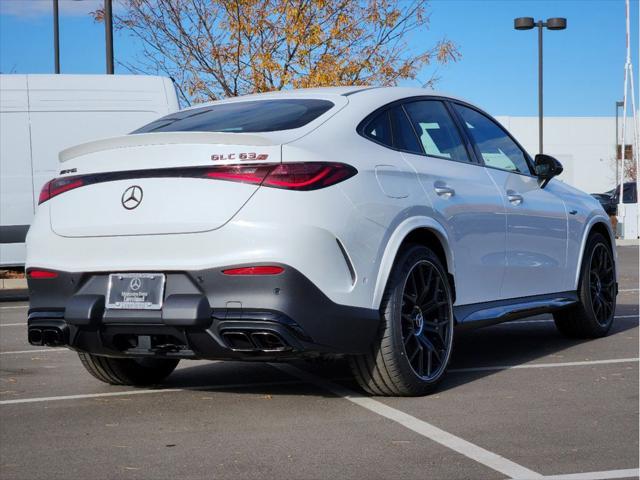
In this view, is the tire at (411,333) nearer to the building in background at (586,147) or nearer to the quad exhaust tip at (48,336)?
the quad exhaust tip at (48,336)

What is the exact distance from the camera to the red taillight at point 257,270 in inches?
210

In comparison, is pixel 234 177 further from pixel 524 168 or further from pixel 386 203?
pixel 524 168

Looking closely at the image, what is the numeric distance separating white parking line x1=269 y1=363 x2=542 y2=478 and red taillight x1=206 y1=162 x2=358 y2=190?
1217mm

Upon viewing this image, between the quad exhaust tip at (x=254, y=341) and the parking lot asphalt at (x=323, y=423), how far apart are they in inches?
14.8

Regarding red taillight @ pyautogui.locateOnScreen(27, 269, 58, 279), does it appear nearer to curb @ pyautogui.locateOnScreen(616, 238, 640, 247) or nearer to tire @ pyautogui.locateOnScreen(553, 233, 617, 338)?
tire @ pyautogui.locateOnScreen(553, 233, 617, 338)

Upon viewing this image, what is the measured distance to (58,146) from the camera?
13977 mm

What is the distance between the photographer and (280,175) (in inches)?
213

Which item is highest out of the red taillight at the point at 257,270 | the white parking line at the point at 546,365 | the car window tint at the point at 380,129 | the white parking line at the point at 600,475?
the car window tint at the point at 380,129

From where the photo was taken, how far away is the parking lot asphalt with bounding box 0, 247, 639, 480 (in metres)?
4.54

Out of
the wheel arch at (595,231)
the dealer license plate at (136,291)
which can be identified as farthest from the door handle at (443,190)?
the wheel arch at (595,231)

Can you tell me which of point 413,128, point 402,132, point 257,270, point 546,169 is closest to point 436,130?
point 413,128

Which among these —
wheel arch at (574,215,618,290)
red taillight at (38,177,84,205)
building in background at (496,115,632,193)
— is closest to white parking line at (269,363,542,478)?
red taillight at (38,177,84,205)

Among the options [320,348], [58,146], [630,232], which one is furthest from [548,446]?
[630,232]

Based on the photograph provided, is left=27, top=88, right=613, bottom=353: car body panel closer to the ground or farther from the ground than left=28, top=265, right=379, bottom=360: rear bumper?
farther from the ground
